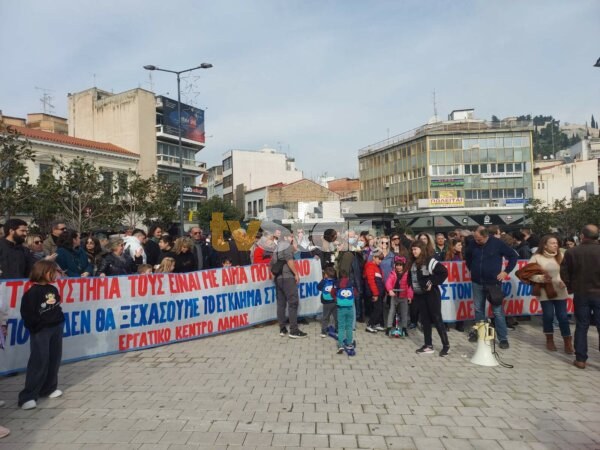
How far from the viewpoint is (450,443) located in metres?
3.97

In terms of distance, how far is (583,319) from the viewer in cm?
621

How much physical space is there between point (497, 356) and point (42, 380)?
5889 mm

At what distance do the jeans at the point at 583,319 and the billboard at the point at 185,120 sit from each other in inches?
2093

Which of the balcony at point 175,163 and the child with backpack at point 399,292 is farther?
the balcony at point 175,163

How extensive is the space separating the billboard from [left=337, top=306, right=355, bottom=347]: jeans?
51366 mm

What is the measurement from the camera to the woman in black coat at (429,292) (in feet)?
22.4

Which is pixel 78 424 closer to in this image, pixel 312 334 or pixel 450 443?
pixel 450 443

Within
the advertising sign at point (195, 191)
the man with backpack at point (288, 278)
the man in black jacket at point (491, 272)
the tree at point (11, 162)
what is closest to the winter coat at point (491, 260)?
the man in black jacket at point (491, 272)

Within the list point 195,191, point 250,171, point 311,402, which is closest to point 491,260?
point 311,402

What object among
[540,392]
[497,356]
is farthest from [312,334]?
[540,392]

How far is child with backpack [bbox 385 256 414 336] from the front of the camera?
25.7 feet

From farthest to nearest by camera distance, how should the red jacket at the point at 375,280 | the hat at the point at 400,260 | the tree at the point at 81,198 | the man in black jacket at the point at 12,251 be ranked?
the tree at the point at 81,198, the red jacket at the point at 375,280, the hat at the point at 400,260, the man in black jacket at the point at 12,251

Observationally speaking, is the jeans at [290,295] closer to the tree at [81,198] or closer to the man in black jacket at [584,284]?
the man in black jacket at [584,284]

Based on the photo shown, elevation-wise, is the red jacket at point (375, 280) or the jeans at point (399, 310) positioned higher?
the red jacket at point (375, 280)
